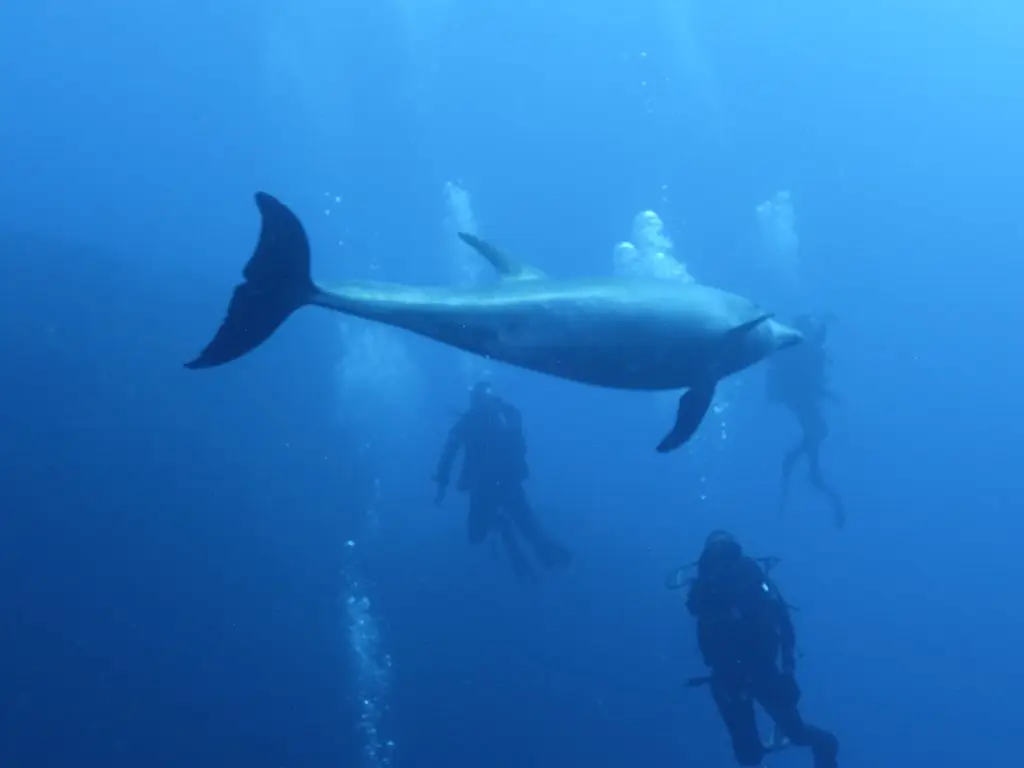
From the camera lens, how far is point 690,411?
15.8 ft

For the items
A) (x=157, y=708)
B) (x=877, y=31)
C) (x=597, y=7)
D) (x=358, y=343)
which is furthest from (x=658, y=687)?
(x=877, y=31)

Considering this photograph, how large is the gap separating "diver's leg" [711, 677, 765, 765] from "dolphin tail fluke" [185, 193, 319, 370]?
6.99 metres

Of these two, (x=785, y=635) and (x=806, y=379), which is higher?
(x=806, y=379)

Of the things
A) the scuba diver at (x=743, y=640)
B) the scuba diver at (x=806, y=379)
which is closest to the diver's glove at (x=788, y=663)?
the scuba diver at (x=743, y=640)

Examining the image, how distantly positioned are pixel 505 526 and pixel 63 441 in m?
12.5

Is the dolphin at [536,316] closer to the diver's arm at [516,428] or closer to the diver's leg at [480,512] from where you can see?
the diver's arm at [516,428]

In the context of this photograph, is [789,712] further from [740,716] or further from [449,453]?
[449,453]

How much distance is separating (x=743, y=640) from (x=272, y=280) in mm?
6737

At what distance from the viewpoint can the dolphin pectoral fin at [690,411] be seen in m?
4.71

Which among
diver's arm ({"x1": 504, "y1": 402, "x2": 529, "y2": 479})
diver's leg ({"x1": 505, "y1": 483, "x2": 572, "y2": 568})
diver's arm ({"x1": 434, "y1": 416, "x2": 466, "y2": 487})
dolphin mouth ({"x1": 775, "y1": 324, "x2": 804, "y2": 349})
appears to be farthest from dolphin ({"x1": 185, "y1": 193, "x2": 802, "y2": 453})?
diver's leg ({"x1": 505, "y1": 483, "x2": 572, "y2": 568})

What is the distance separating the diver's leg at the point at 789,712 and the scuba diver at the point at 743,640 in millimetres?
10

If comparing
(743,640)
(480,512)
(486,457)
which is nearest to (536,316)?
(743,640)

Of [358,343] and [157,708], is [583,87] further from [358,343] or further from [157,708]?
[157,708]

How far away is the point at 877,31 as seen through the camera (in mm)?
110938
